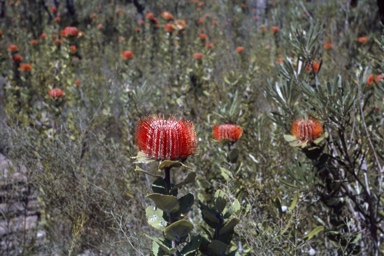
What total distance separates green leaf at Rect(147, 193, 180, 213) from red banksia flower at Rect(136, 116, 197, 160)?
0.40 ft

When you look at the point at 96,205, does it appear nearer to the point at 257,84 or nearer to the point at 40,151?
the point at 40,151

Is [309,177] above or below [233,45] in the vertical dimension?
above

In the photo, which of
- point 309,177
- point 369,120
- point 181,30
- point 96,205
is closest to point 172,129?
point 309,177

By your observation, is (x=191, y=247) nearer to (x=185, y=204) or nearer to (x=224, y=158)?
(x=185, y=204)

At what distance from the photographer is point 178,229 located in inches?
66.8

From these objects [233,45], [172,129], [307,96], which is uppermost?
[172,129]

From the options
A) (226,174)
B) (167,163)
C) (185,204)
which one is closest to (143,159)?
(167,163)

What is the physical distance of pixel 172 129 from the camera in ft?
5.43

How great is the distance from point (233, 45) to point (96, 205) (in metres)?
5.68

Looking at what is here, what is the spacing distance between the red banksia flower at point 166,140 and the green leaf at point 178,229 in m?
0.21

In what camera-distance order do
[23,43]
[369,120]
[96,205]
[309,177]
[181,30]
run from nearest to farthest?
[309,177]
[369,120]
[96,205]
[181,30]
[23,43]

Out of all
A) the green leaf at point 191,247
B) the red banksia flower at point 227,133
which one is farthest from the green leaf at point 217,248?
the red banksia flower at point 227,133

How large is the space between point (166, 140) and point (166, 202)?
198 mm

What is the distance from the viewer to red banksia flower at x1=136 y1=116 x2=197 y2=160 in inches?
64.9
